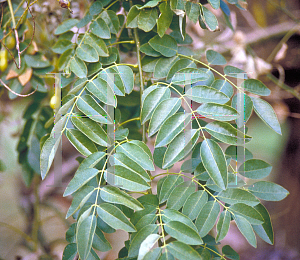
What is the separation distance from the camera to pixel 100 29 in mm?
517

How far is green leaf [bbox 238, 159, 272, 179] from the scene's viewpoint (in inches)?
18.9

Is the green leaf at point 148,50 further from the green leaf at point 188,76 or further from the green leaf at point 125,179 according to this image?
the green leaf at point 125,179

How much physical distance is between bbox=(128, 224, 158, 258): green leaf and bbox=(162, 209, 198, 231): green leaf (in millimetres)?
22

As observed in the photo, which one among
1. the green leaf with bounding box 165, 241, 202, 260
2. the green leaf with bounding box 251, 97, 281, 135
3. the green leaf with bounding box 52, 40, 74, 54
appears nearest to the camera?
the green leaf with bounding box 165, 241, 202, 260

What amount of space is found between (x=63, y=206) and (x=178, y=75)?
2.91 ft

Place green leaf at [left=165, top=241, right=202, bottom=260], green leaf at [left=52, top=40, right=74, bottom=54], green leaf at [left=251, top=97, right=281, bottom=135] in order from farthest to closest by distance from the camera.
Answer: green leaf at [left=52, top=40, right=74, bottom=54], green leaf at [left=251, top=97, right=281, bottom=135], green leaf at [left=165, top=241, right=202, bottom=260]

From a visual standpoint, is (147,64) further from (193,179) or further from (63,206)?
(63,206)

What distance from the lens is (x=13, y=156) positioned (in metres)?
1.06

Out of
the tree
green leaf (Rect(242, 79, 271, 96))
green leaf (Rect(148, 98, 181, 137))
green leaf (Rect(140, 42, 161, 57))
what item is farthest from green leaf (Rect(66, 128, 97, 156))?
green leaf (Rect(242, 79, 271, 96))

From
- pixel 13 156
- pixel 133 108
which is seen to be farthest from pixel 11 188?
pixel 133 108

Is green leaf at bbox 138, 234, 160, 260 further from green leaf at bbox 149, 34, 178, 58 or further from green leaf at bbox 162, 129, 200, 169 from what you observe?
green leaf at bbox 149, 34, 178, 58

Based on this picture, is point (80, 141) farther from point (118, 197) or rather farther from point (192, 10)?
point (192, 10)

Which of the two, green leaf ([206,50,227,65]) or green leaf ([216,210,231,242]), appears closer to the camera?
green leaf ([216,210,231,242])

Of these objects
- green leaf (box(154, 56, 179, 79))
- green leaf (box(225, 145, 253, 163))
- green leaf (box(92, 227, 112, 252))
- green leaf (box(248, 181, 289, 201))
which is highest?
green leaf (box(154, 56, 179, 79))
